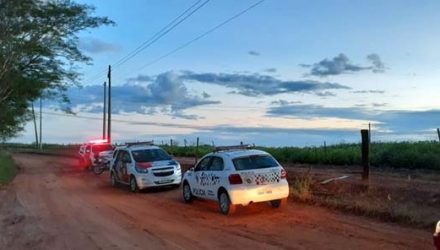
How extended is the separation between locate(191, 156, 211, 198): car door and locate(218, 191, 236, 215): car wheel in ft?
4.51

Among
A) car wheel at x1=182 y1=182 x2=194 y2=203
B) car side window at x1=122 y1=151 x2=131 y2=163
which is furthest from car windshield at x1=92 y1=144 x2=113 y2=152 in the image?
car wheel at x1=182 y1=182 x2=194 y2=203

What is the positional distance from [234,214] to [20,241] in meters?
5.29

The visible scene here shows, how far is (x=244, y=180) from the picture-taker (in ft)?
50.4

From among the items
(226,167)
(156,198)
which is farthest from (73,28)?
(226,167)

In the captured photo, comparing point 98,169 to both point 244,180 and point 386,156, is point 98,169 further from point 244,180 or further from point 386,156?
point 244,180

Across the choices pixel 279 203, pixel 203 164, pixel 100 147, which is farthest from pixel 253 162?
pixel 100 147

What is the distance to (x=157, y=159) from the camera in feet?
79.5

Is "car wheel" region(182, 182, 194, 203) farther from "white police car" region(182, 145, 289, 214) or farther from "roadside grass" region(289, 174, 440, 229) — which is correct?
"roadside grass" region(289, 174, 440, 229)

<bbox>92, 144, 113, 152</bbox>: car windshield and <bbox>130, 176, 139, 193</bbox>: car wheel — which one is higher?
<bbox>92, 144, 113, 152</bbox>: car windshield

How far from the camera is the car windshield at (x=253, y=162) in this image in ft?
51.6

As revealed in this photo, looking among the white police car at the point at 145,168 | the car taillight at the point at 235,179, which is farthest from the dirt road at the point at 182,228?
the white police car at the point at 145,168

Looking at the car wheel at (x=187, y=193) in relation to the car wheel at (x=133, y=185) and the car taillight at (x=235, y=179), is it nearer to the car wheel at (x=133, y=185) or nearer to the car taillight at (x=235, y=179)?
the car taillight at (x=235, y=179)

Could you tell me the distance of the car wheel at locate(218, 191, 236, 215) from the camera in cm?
1539

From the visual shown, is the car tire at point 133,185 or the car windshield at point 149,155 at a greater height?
the car windshield at point 149,155
